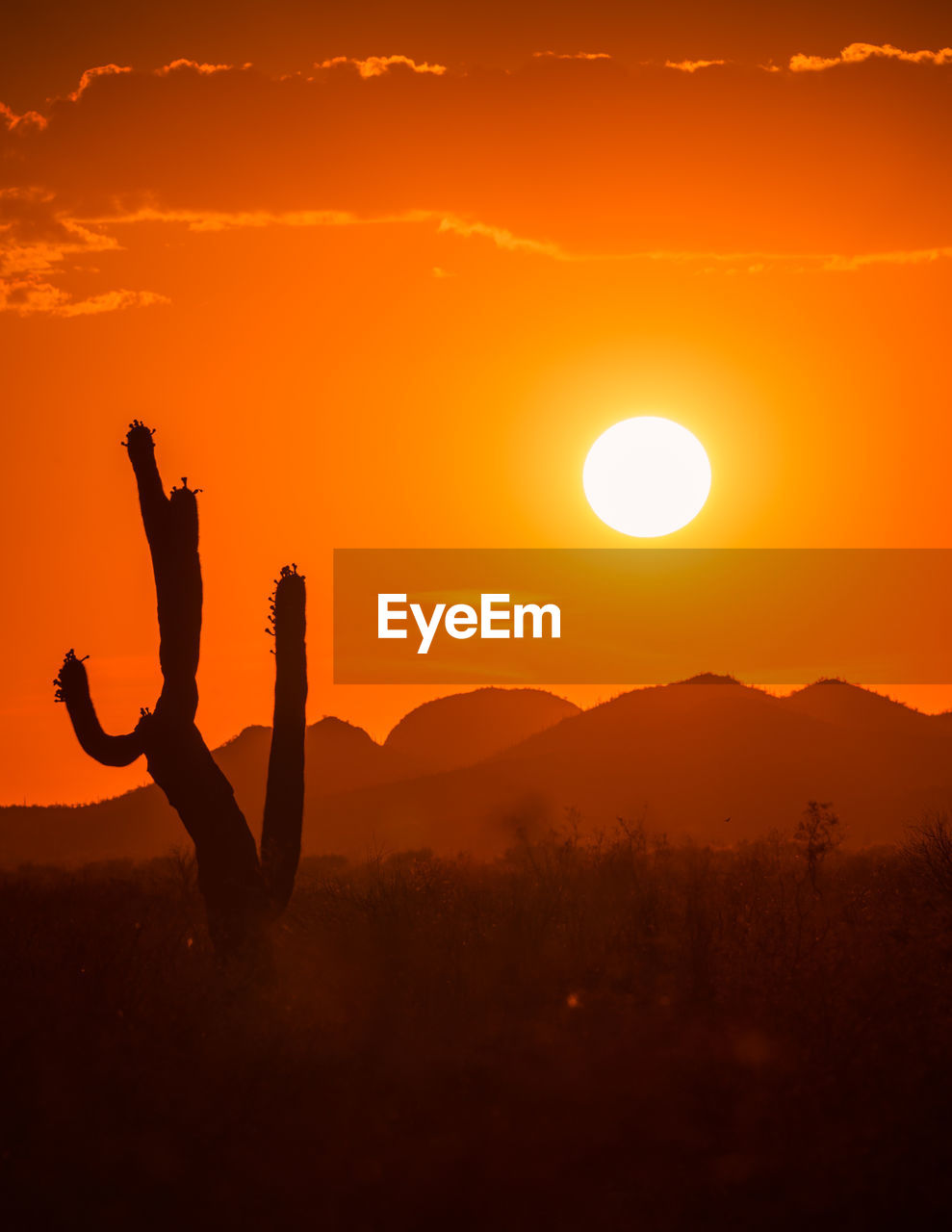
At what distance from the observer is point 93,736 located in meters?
17.0

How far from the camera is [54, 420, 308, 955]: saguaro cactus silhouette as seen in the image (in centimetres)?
1711

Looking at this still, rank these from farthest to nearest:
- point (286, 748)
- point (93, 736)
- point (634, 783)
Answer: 1. point (634, 783)
2. point (286, 748)
3. point (93, 736)

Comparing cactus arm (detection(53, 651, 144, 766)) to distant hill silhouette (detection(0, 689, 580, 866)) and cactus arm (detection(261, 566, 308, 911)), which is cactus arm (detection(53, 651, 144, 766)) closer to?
cactus arm (detection(261, 566, 308, 911))

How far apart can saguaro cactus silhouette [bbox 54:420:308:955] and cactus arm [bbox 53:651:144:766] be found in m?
0.01

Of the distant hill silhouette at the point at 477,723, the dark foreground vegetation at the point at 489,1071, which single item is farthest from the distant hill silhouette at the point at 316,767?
the dark foreground vegetation at the point at 489,1071

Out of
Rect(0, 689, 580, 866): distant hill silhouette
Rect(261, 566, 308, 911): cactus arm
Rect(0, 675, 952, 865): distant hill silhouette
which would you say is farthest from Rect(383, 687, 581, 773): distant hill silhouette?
Rect(261, 566, 308, 911): cactus arm

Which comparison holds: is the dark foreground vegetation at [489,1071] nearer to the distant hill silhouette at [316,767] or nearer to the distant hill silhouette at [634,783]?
the distant hill silhouette at [634,783]

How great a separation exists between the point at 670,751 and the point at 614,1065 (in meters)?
56.0

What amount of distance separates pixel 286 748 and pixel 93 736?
3050mm

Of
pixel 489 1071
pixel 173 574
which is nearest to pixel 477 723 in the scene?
pixel 173 574

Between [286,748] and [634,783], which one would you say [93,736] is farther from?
[634,783]

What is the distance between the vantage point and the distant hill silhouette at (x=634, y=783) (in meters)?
57.6

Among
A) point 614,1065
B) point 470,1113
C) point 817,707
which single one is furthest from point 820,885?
point 817,707

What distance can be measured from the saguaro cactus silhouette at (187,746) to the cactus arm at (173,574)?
13 mm
